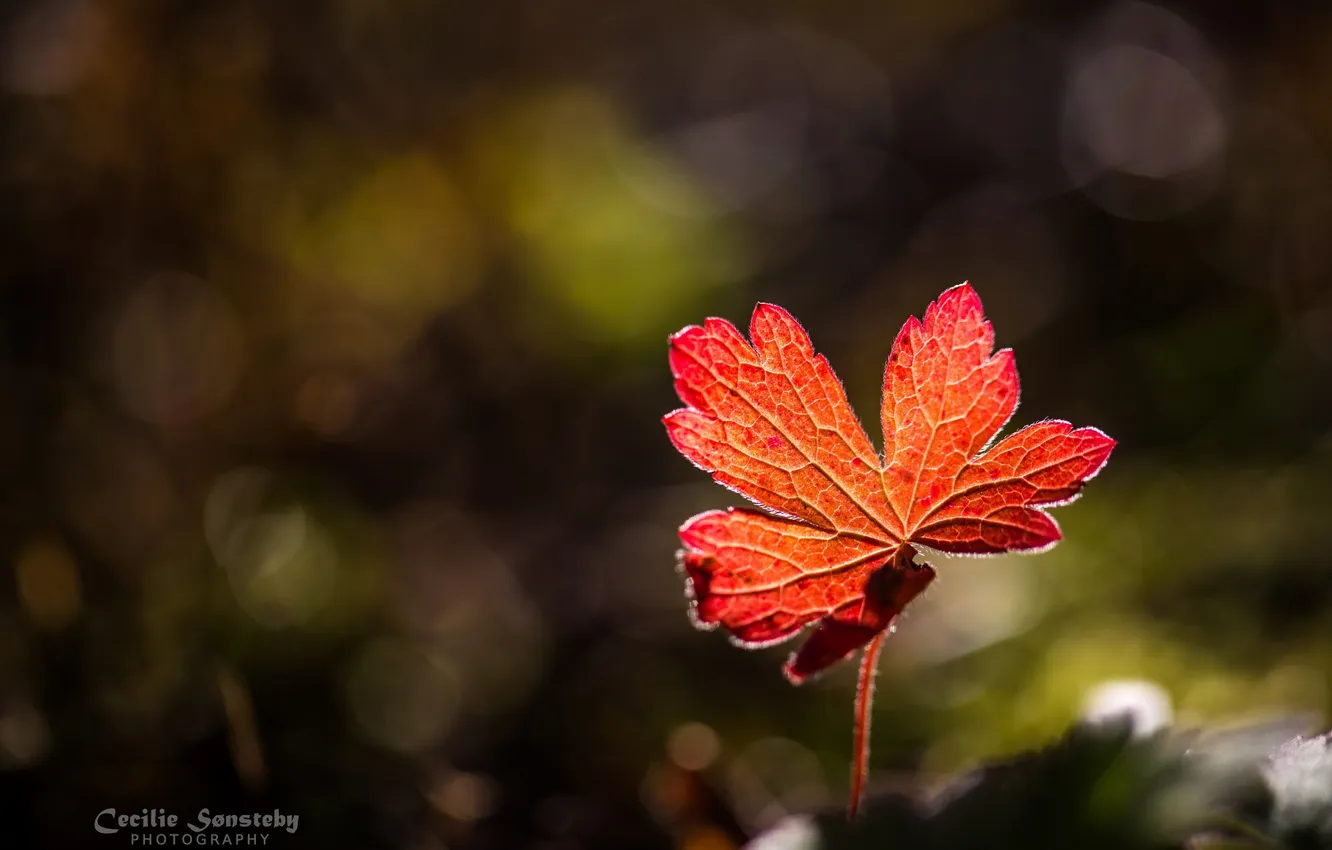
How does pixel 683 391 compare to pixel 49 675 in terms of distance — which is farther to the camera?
pixel 49 675

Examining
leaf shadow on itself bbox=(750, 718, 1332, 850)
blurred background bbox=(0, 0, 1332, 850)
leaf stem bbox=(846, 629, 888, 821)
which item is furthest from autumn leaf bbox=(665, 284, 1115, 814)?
blurred background bbox=(0, 0, 1332, 850)

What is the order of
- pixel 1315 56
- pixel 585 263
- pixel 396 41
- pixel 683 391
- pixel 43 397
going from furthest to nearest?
pixel 396 41, pixel 1315 56, pixel 585 263, pixel 43 397, pixel 683 391

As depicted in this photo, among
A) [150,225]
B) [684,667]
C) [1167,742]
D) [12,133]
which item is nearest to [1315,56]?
[684,667]

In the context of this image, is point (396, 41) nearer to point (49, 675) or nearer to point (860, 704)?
point (49, 675)

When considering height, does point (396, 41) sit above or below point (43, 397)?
above

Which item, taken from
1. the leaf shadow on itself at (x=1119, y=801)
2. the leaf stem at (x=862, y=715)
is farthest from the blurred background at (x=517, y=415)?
the leaf stem at (x=862, y=715)

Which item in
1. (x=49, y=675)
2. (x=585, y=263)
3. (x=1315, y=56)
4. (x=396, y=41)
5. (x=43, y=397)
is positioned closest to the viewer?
(x=49, y=675)

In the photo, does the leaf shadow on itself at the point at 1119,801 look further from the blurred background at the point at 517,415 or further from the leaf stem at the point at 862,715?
the blurred background at the point at 517,415
